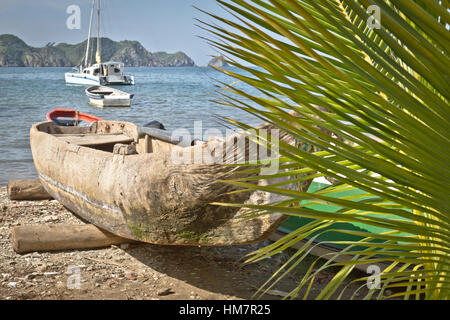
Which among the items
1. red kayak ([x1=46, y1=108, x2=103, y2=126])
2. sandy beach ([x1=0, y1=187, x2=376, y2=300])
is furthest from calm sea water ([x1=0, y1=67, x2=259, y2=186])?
sandy beach ([x1=0, y1=187, x2=376, y2=300])

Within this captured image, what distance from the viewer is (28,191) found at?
6.65m

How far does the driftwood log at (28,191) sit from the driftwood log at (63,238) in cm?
201

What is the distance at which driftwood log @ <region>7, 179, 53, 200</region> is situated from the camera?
6.64 metres

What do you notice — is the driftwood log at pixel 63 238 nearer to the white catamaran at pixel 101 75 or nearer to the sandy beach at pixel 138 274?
the sandy beach at pixel 138 274

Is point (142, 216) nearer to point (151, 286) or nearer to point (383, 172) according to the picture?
point (151, 286)

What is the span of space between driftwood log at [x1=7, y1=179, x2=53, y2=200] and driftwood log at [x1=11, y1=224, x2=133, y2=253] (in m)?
2.01

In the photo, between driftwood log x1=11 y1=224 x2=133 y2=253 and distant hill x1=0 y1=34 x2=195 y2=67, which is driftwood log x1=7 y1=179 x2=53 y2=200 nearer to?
driftwood log x1=11 y1=224 x2=133 y2=253

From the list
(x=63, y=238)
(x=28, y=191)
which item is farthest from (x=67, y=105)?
(x=63, y=238)

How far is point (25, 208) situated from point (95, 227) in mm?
2261

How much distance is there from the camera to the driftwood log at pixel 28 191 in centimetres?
664

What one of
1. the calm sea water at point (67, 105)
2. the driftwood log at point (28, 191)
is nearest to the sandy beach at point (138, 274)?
the driftwood log at point (28, 191)

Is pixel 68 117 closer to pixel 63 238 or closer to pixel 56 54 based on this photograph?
pixel 63 238

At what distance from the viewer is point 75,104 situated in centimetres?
3412
